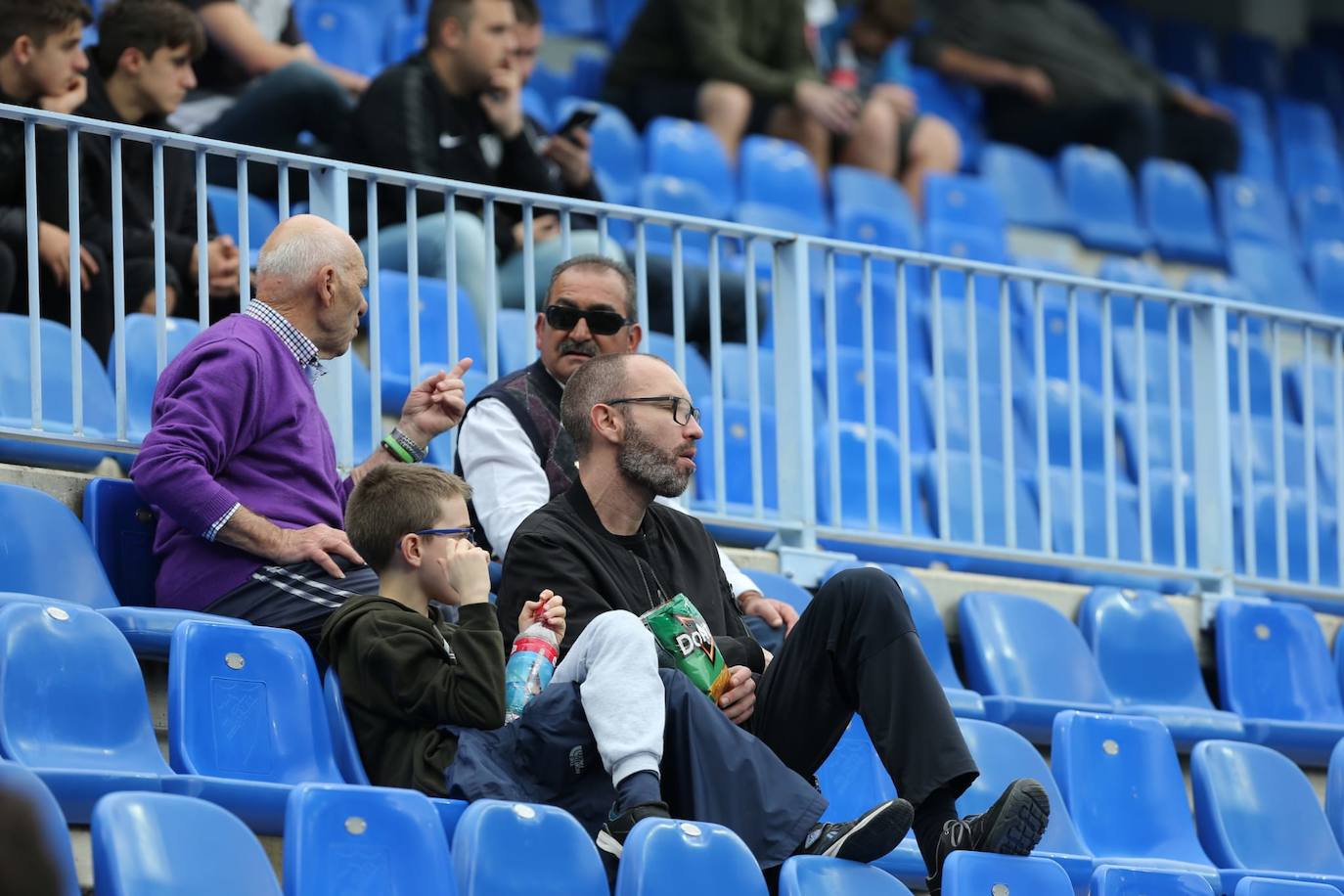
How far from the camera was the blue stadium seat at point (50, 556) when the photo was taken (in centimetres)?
436

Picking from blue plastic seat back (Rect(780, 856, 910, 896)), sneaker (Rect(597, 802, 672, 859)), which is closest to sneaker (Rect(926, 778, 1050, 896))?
blue plastic seat back (Rect(780, 856, 910, 896))

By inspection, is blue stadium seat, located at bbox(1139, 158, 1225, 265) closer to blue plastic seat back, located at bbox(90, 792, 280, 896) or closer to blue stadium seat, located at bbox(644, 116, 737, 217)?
blue stadium seat, located at bbox(644, 116, 737, 217)

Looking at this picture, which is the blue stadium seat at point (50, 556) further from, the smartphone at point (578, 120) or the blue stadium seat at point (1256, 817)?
the smartphone at point (578, 120)

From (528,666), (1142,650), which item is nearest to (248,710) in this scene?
(528,666)

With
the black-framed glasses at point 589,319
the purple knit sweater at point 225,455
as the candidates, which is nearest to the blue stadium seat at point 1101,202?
the black-framed glasses at point 589,319

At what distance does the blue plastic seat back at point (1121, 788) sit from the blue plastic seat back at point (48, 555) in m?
2.08

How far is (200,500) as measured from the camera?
428cm

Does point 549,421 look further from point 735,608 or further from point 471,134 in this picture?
point 471,134

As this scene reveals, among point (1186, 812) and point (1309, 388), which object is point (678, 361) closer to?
point (1186, 812)

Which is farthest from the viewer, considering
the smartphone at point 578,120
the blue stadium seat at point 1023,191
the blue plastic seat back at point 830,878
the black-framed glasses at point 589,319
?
the blue stadium seat at point 1023,191

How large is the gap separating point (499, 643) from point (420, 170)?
3009mm

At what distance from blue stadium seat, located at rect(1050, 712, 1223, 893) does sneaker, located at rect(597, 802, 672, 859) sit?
1.56 m

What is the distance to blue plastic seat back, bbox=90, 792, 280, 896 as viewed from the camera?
3.02 metres

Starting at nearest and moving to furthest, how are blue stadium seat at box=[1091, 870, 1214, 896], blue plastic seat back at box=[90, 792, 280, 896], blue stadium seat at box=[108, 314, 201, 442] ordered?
blue plastic seat back at box=[90, 792, 280, 896] < blue stadium seat at box=[1091, 870, 1214, 896] < blue stadium seat at box=[108, 314, 201, 442]
